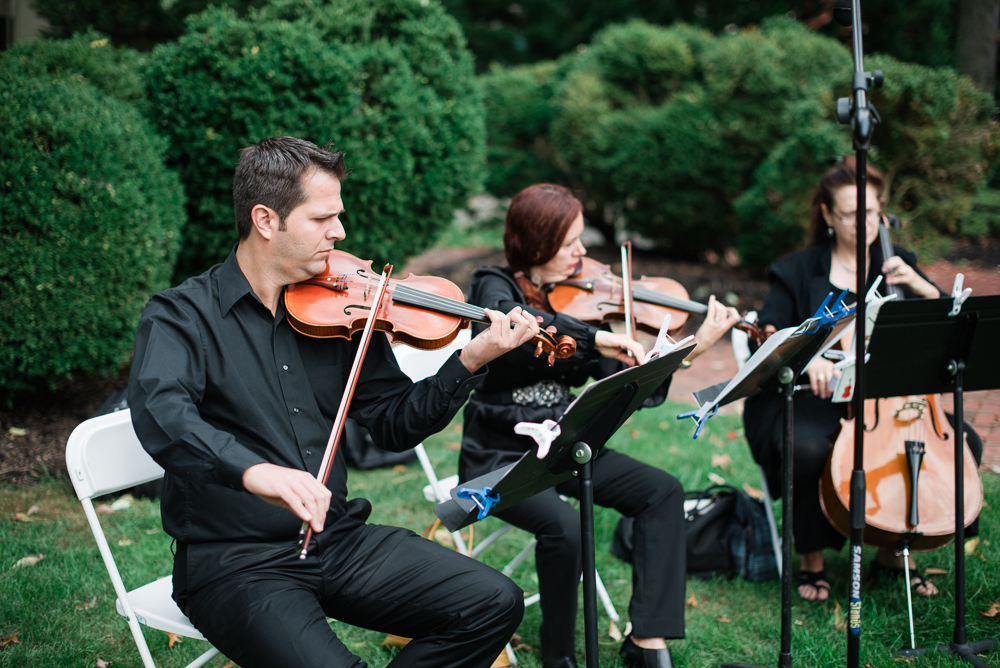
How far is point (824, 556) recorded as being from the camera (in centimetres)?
337

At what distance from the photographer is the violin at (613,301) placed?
2.85 meters

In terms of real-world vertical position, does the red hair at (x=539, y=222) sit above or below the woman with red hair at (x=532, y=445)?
above

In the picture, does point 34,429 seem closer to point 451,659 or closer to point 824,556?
point 451,659

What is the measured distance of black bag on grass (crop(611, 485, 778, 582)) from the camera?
3.19 m

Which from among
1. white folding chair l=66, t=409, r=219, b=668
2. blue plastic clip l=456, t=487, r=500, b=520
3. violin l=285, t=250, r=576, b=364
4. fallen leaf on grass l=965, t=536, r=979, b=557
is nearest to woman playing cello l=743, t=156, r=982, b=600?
fallen leaf on grass l=965, t=536, r=979, b=557

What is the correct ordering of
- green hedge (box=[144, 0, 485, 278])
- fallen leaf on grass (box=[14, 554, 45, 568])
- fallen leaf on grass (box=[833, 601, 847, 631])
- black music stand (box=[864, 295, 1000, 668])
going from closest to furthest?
black music stand (box=[864, 295, 1000, 668]) < fallen leaf on grass (box=[833, 601, 847, 631]) < fallen leaf on grass (box=[14, 554, 45, 568]) < green hedge (box=[144, 0, 485, 278])

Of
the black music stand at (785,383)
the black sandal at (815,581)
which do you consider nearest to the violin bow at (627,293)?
the black music stand at (785,383)

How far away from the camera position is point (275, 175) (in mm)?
2037

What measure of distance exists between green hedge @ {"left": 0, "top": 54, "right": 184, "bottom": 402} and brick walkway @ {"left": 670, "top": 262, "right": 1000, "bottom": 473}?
2.95 m

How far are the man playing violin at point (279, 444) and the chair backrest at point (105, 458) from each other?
27cm

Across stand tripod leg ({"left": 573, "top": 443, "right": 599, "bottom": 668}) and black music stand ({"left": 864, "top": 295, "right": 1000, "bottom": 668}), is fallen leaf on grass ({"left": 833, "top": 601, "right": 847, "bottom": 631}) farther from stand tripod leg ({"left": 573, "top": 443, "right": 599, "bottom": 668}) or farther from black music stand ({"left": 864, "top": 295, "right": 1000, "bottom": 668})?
stand tripod leg ({"left": 573, "top": 443, "right": 599, "bottom": 668})

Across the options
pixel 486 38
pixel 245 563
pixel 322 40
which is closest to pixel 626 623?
pixel 245 563

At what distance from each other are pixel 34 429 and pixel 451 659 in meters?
3.06

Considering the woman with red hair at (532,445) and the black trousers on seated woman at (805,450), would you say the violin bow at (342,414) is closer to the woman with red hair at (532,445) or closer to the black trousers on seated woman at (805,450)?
the woman with red hair at (532,445)
